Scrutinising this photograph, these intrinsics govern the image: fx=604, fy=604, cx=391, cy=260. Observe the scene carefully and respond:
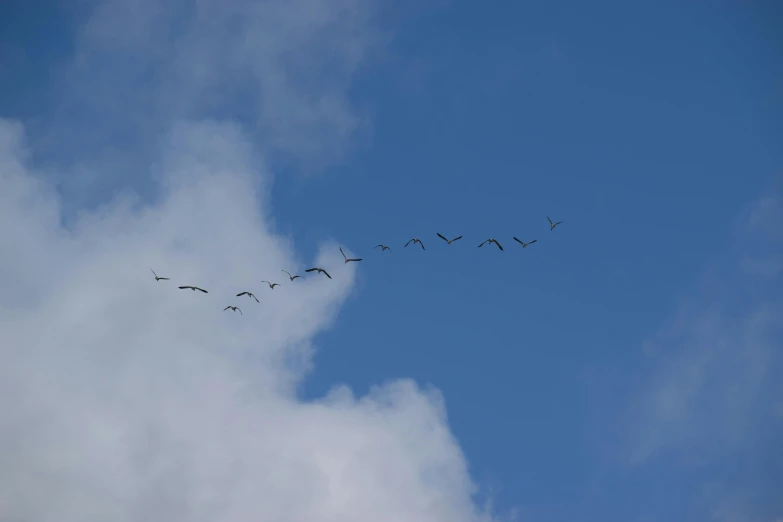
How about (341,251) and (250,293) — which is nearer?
(341,251)

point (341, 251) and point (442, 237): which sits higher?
point (442, 237)

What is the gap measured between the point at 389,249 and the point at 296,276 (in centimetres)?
1588

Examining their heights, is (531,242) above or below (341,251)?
above

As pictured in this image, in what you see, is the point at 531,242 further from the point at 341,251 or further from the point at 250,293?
the point at 250,293

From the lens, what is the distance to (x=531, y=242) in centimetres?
9469

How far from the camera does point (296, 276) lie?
9869 cm

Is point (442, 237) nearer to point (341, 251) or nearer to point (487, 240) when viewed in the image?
point (487, 240)

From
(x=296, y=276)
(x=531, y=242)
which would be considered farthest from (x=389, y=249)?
(x=531, y=242)

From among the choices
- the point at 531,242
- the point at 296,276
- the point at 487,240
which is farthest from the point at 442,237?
the point at 296,276

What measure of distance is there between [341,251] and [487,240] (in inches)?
863

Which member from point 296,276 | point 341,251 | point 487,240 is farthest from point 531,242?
point 296,276

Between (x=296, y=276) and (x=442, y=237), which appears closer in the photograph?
(x=442, y=237)

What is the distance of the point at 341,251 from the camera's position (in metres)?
87.0

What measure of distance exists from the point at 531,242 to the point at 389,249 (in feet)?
73.7
